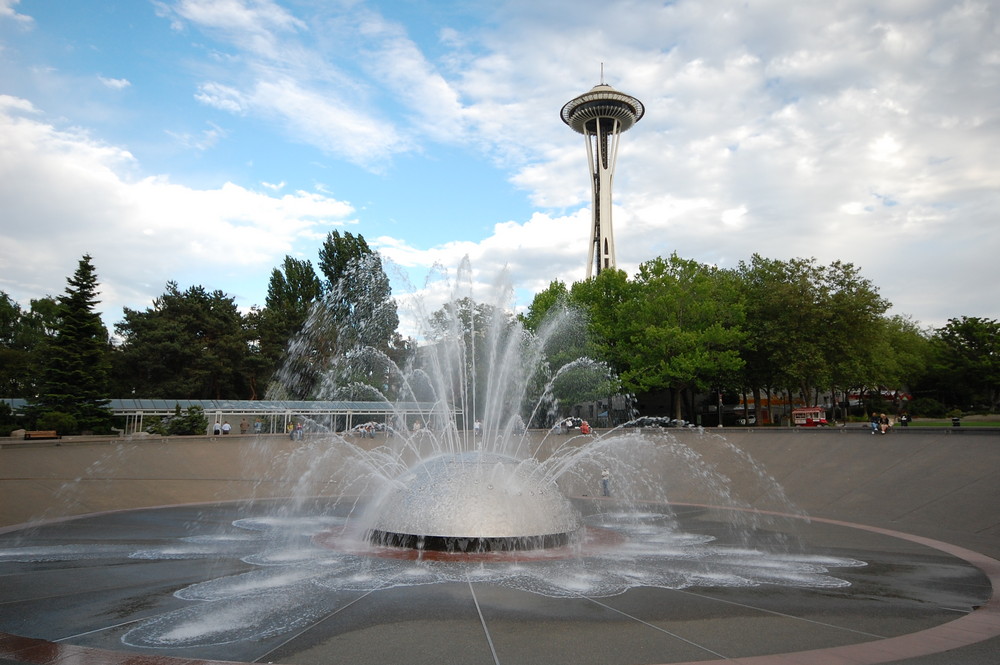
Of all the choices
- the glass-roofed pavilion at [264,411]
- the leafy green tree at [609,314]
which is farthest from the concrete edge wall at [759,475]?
the leafy green tree at [609,314]

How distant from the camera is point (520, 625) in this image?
6742mm

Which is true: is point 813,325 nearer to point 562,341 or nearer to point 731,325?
point 731,325

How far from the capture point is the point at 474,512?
36.2 ft

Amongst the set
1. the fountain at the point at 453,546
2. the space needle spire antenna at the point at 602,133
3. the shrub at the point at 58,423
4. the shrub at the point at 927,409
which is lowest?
the fountain at the point at 453,546

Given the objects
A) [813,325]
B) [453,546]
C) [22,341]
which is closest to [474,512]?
[453,546]

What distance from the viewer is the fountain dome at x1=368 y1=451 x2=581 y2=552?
1077 centimetres

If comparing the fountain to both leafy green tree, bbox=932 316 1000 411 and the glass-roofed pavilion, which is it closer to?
the glass-roofed pavilion

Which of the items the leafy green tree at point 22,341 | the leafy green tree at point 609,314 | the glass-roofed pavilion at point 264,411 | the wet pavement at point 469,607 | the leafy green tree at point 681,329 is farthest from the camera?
the leafy green tree at point 22,341

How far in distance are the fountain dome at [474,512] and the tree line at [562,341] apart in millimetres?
21164

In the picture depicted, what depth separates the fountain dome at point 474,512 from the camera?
10.8 meters

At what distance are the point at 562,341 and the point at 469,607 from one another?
35859 millimetres

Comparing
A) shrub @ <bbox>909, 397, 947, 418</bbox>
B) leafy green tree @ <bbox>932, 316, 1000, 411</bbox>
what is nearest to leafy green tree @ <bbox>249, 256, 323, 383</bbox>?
shrub @ <bbox>909, 397, 947, 418</bbox>

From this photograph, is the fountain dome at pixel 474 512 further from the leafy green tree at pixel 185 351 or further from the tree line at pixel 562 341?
the leafy green tree at pixel 185 351

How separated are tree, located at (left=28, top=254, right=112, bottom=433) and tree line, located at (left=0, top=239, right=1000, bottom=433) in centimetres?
9
